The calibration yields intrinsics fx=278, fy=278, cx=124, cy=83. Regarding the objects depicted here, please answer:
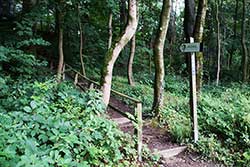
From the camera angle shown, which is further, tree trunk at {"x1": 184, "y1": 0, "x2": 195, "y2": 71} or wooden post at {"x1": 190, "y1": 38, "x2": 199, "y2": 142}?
tree trunk at {"x1": 184, "y1": 0, "x2": 195, "y2": 71}

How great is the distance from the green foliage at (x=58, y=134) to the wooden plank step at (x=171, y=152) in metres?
1.23

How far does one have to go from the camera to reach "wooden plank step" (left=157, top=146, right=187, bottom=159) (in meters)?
6.41

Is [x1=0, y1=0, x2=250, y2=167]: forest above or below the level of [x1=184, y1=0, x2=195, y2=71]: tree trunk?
below

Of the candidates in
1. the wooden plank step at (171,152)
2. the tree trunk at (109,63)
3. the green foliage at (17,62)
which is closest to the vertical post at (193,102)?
the wooden plank step at (171,152)

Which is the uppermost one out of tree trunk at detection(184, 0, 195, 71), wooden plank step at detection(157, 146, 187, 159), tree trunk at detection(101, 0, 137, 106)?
tree trunk at detection(184, 0, 195, 71)

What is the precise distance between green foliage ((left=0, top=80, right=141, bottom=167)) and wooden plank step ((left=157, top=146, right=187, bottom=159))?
1.23 metres

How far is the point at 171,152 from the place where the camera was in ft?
21.5

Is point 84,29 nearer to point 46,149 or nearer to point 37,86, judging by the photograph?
point 37,86

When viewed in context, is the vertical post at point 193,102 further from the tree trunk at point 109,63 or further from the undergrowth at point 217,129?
the tree trunk at point 109,63

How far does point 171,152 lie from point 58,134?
3612 millimetres

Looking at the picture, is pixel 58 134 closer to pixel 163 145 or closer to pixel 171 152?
pixel 171 152

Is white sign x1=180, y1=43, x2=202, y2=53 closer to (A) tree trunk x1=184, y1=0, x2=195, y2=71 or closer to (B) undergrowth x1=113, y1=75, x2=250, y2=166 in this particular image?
(B) undergrowth x1=113, y1=75, x2=250, y2=166

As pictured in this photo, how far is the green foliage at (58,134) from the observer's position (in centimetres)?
319

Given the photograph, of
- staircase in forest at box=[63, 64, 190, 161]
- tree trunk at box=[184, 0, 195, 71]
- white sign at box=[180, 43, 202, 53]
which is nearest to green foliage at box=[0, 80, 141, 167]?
staircase in forest at box=[63, 64, 190, 161]
